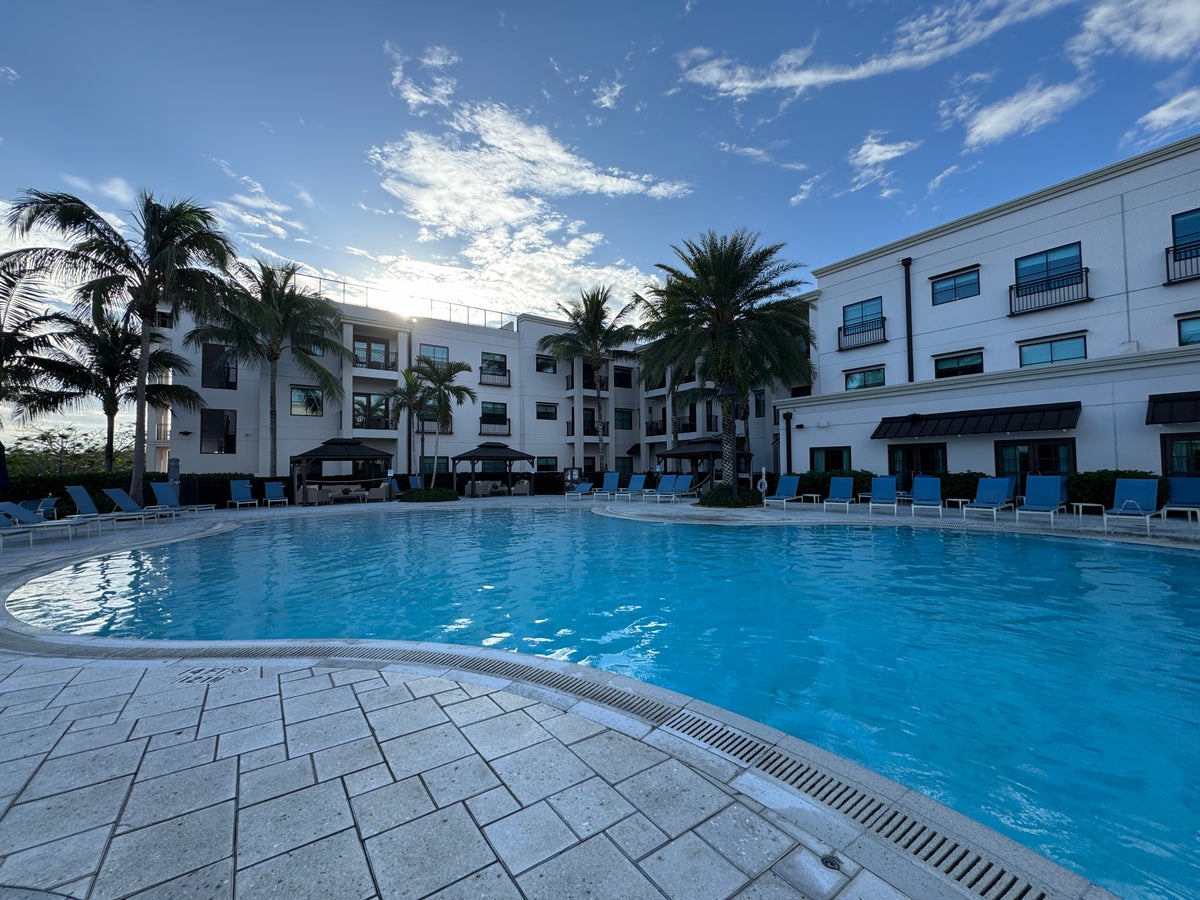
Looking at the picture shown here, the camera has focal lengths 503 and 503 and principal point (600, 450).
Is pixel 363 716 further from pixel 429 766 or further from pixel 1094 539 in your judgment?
pixel 1094 539

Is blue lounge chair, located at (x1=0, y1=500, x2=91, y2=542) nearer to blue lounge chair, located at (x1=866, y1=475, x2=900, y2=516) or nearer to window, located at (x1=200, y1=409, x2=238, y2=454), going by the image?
window, located at (x1=200, y1=409, x2=238, y2=454)

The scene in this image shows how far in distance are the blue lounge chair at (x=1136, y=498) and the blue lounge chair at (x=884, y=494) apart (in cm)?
451

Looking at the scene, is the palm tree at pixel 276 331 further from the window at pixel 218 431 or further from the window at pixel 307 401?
the window at pixel 218 431

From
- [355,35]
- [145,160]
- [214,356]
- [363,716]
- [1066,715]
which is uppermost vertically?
[355,35]

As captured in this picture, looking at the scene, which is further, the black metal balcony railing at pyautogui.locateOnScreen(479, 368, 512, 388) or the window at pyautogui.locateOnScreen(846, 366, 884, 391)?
the black metal balcony railing at pyautogui.locateOnScreen(479, 368, 512, 388)

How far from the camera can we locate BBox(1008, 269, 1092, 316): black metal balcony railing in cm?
1606

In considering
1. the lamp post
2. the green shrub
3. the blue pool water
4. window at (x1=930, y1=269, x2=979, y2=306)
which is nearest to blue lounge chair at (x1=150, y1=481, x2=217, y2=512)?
the blue pool water

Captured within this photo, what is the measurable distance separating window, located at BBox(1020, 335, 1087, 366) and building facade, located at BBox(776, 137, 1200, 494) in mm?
44

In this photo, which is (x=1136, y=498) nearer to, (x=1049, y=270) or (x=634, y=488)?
(x=1049, y=270)

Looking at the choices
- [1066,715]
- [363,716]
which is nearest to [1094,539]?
[1066,715]

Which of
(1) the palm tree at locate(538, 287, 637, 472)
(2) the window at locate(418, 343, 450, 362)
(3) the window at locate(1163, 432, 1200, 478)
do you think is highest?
(1) the palm tree at locate(538, 287, 637, 472)

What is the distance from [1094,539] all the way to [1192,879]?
35.3 feet

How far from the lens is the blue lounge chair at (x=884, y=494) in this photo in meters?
14.8

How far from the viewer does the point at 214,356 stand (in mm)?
23938
